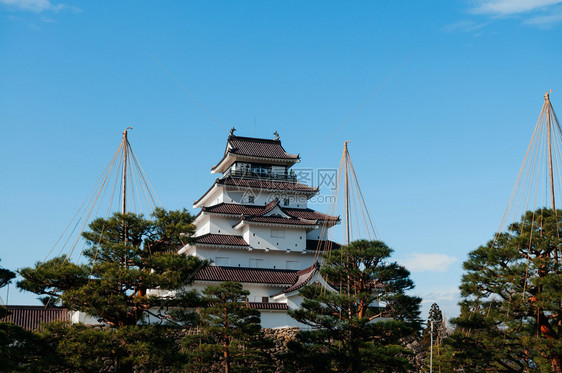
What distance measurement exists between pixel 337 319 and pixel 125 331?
9130 mm

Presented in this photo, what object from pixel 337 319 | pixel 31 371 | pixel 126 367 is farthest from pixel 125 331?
pixel 337 319

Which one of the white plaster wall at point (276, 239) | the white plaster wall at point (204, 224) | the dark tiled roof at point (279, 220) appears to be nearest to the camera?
the dark tiled roof at point (279, 220)

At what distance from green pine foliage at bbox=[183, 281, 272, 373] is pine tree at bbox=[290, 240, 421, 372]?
99.1 inches

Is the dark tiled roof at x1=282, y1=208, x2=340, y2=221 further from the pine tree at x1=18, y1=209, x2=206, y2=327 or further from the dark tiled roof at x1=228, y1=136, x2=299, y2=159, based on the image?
the pine tree at x1=18, y1=209, x2=206, y2=327

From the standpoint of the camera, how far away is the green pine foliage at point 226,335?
27281 millimetres

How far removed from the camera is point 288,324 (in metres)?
35.2

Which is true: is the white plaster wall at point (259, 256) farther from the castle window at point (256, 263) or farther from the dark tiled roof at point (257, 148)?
the dark tiled roof at point (257, 148)

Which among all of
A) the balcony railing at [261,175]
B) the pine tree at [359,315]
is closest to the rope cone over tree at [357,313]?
the pine tree at [359,315]

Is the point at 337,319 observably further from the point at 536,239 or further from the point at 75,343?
the point at 75,343

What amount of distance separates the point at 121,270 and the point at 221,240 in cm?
1836

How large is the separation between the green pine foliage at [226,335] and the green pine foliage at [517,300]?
8.84 meters

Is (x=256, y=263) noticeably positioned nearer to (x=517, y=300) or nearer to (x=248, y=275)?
(x=248, y=275)

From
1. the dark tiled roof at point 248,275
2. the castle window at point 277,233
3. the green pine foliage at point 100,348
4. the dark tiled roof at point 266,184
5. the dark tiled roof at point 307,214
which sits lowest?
the green pine foliage at point 100,348

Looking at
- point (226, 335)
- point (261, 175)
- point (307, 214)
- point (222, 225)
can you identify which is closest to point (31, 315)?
point (222, 225)
